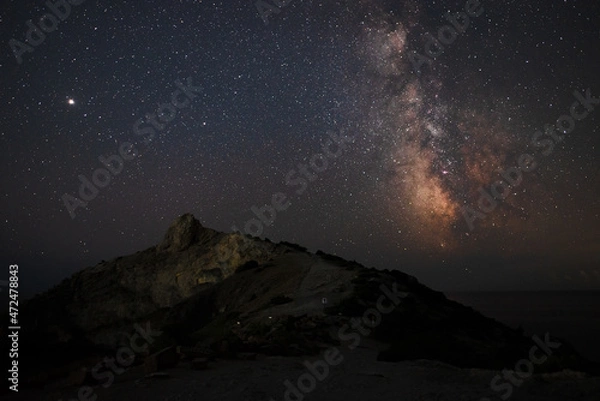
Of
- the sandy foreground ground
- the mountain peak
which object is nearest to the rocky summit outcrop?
the mountain peak

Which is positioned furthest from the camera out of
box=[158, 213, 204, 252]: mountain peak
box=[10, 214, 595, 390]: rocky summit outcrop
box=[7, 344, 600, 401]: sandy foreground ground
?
box=[158, 213, 204, 252]: mountain peak

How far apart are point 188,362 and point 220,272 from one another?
135 feet

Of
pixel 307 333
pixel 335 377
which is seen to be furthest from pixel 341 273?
pixel 335 377

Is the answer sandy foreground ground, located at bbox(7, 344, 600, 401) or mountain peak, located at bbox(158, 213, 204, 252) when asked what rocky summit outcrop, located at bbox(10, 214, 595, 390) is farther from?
sandy foreground ground, located at bbox(7, 344, 600, 401)

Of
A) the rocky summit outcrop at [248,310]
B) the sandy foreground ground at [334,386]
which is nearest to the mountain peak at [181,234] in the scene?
the rocky summit outcrop at [248,310]

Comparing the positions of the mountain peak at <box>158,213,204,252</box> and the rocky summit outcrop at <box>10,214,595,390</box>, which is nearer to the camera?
the rocky summit outcrop at <box>10,214,595,390</box>

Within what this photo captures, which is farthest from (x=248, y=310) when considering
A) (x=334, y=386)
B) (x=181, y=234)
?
(x=181, y=234)

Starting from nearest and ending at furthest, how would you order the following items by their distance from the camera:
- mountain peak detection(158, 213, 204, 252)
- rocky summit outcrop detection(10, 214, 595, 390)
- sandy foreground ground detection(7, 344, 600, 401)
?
1. sandy foreground ground detection(7, 344, 600, 401)
2. rocky summit outcrop detection(10, 214, 595, 390)
3. mountain peak detection(158, 213, 204, 252)

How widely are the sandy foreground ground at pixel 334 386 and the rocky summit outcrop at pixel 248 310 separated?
1.83m

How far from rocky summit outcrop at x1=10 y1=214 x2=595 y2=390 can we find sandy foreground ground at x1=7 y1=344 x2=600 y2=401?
1.83 meters

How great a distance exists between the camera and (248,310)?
1297 inches

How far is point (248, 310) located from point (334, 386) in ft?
71.2

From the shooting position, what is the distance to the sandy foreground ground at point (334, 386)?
10.7 meters

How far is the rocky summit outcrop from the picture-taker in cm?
1912
